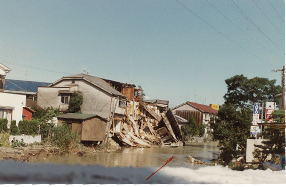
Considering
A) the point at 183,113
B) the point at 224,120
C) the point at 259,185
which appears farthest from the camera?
the point at 183,113

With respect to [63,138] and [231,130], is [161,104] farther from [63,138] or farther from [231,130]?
[231,130]

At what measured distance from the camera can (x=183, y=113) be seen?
180 feet

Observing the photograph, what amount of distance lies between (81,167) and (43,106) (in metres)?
31.9

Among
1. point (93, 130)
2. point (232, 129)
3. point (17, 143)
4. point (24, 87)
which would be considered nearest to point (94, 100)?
point (93, 130)

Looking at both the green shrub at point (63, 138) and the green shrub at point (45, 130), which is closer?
the green shrub at point (63, 138)

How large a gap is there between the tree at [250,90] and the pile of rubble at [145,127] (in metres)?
9.58

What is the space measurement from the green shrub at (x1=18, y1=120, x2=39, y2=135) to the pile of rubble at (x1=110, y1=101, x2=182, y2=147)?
9.67 meters

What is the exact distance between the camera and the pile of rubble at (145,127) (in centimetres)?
3337

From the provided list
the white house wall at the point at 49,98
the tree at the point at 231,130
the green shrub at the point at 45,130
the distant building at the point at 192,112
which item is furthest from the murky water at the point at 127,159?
the distant building at the point at 192,112

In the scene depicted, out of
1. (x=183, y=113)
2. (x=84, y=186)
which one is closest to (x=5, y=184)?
(x=84, y=186)

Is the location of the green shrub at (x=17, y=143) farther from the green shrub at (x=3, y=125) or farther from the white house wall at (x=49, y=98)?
the white house wall at (x=49, y=98)

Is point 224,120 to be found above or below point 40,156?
above

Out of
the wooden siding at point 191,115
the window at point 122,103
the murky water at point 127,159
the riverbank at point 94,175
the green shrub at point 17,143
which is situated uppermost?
the window at point 122,103

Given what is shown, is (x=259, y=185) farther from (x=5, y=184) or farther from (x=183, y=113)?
(x=183, y=113)
